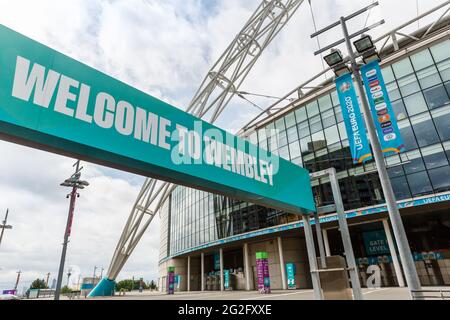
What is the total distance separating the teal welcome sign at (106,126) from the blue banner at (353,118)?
6.58m

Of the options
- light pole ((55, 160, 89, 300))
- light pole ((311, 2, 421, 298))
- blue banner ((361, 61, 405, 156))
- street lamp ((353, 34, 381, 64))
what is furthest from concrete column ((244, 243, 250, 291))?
street lamp ((353, 34, 381, 64))

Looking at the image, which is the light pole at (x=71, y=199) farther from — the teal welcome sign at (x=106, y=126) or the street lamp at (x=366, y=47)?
the street lamp at (x=366, y=47)

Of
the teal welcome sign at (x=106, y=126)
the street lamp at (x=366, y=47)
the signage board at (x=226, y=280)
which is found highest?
the street lamp at (x=366, y=47)

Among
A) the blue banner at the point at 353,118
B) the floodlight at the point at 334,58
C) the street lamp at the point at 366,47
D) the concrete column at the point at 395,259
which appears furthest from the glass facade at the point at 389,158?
the floodlight at the point at 334,58

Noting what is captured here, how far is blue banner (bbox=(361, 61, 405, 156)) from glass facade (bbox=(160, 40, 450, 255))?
4994 millimetres

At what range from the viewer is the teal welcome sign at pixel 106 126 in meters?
3.67

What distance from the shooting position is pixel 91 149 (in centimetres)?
416

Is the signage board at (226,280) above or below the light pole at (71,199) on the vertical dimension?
below

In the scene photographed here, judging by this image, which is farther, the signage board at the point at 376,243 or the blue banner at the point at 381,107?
the signage board at the point at 376,243

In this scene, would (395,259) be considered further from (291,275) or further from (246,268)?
(246,268)

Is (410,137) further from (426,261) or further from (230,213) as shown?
(230,213)

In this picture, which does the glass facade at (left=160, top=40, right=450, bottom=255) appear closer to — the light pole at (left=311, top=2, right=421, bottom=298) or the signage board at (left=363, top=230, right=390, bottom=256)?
the signage board at (left=363, top=230, right=390, bottom=256)
